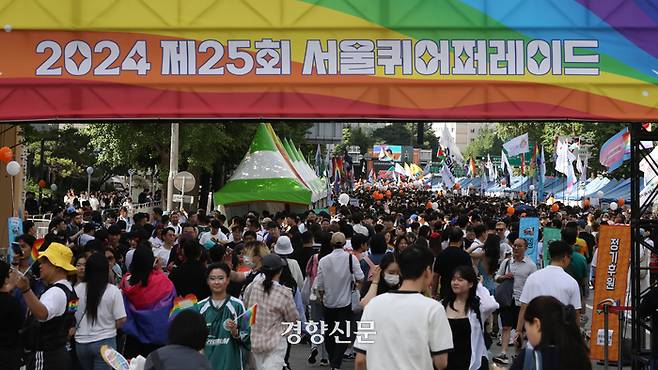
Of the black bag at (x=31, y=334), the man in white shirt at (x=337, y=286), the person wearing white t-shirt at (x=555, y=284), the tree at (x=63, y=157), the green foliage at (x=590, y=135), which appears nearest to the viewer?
the black bag at (x=31, y=334)

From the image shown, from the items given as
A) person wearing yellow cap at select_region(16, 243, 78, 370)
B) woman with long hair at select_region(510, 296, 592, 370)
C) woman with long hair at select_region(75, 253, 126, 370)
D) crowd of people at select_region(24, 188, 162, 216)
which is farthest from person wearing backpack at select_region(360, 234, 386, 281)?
crowd of people at select_region(24, 188, 162, 216)

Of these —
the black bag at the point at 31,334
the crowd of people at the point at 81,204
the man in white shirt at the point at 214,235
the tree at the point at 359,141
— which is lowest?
the black bag at the point at 31,334

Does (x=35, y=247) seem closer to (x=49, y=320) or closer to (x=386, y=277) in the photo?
(x=49, y=320)

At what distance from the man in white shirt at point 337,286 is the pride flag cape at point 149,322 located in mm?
3356

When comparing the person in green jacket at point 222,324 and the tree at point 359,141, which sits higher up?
the tree at point 359,141

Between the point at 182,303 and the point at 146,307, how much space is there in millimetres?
566

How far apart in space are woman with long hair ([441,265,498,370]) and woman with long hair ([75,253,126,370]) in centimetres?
278

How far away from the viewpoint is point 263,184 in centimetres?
3256

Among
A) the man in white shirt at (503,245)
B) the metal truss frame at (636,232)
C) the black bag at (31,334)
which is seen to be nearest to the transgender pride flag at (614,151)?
the man in white shirt at (503,245)

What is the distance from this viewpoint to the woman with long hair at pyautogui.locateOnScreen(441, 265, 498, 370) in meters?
8.05

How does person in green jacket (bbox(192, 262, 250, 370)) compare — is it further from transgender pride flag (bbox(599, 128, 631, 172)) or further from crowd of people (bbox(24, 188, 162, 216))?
crowd of people (bbox(24, 188, 162, 216))

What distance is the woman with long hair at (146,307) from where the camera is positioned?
29.7 feet

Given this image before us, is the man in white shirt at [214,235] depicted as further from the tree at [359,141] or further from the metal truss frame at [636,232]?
the tree at [359,141]

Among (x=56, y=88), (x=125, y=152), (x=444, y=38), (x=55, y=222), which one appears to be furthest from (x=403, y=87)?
(x=125, y=152)
